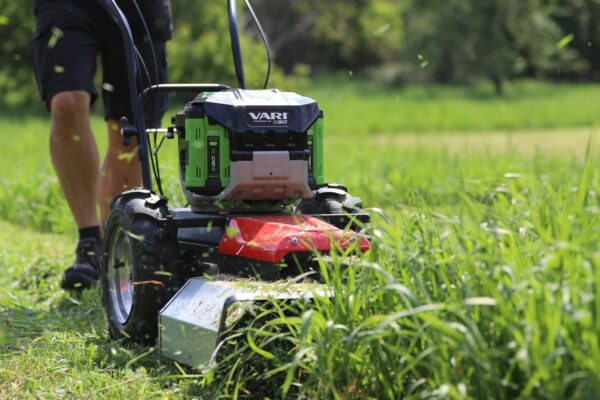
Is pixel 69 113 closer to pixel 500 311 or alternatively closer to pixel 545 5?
pixel 500 311

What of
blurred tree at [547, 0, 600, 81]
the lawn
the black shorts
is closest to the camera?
the lawn

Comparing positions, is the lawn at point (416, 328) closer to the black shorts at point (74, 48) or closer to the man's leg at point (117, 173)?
the man's leg at point (117, 173)

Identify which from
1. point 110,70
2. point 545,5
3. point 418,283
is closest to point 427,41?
point 545,5

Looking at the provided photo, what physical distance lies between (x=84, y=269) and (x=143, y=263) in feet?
3.42

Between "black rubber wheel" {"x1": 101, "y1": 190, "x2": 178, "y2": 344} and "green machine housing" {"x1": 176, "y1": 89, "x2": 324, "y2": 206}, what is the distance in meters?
0.18

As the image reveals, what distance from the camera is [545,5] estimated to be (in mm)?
26016

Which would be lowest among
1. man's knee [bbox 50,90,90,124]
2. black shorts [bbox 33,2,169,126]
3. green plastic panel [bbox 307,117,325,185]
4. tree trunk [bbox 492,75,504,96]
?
tree trunk [bbox 492,75,504,96]

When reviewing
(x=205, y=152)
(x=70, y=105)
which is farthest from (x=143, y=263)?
(x=70, y=105)

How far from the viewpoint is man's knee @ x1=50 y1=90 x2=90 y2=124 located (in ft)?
11.3

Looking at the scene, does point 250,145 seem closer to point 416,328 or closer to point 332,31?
point 416,328

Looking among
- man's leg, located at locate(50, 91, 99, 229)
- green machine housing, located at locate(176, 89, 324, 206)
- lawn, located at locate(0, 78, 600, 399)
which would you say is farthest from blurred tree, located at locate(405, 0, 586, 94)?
green machine housing, located at locate(176, 89, 324, 206)

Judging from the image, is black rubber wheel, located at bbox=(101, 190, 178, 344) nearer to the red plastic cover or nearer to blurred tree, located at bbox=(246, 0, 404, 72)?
the red plastic cover

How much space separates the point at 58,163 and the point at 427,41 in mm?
22985

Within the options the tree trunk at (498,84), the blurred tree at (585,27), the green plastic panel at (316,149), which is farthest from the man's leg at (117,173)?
the blurred tree at (585,27)
